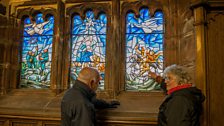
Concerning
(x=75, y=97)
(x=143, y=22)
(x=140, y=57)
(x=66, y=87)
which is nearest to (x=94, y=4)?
(x=143, y=22)

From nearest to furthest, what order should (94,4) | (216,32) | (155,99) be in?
1. (216,32)
2. (155,99)
3. (94,4)

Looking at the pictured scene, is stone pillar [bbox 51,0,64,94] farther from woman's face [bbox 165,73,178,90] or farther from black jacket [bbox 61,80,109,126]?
woman's face [bbox 165,73,178,90]

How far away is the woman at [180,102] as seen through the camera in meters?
1.96

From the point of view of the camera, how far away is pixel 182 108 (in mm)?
1974

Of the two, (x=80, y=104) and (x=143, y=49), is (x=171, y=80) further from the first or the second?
(x=143, y=49)

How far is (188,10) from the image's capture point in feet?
11.0

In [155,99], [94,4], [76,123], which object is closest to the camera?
[76,123]

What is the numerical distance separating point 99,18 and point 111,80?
0.99 metres

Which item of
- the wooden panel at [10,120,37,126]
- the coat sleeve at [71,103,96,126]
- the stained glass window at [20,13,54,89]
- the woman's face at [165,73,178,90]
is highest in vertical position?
the stained glass window at [20,13,54,89]

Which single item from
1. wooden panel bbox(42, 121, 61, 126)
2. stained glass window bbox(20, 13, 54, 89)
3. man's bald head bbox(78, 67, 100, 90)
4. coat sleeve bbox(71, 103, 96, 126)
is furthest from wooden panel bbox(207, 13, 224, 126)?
stained glass window bbox(20, 13, 54, 89)

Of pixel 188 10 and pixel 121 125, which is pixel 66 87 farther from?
pixel 188 10

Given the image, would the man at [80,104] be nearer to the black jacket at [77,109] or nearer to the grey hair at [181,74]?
the black jacket at [77,109]

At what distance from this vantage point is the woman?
196 centimetres

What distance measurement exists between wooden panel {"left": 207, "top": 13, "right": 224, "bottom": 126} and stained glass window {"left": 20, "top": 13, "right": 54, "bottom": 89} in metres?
2.34
